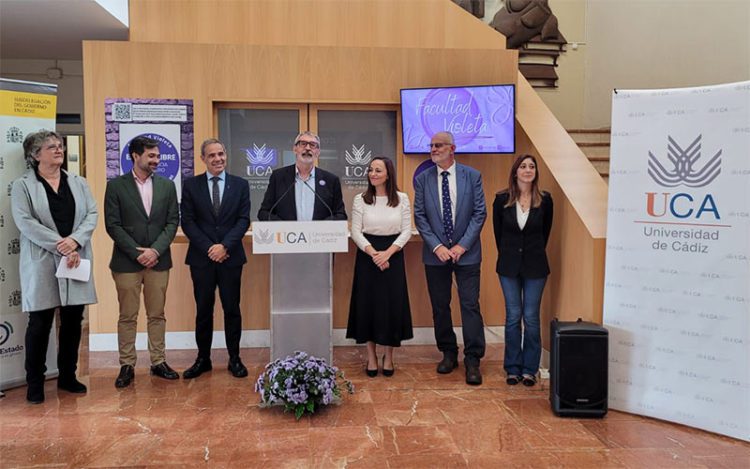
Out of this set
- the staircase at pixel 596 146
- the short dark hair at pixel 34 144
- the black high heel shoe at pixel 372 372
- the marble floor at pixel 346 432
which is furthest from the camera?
the staircase at pixel 596 146

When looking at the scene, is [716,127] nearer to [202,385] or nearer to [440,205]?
[440,205]

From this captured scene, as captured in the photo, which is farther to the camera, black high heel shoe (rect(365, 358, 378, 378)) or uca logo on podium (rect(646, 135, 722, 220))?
black high heel shoe (rect(365, 358, 378, 378))

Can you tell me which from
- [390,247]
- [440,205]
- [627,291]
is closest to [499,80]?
[440,205]

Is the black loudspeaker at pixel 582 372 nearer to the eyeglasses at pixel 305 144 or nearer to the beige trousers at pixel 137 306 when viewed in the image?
the eyeglasses at pixel 305 144

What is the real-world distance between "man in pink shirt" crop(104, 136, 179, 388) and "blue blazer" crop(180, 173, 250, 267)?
0.12m

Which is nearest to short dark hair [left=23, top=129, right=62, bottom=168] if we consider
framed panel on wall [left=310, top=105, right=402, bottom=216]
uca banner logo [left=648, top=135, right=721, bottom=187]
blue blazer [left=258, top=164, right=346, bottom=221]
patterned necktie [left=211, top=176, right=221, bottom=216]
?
patterned necktie [left=211, top=176, right=221, bottom=216]

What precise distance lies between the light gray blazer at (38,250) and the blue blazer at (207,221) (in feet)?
2.27

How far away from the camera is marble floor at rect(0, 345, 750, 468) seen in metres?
2.82

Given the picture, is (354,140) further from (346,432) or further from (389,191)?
(346,432)

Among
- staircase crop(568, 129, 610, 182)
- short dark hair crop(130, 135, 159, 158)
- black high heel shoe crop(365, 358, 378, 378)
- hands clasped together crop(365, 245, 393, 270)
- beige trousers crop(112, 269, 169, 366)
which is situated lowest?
black high heel shoe crop(365, 358, 378, 378)

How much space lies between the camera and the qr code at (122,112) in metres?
4.76

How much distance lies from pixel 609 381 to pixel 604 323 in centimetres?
36

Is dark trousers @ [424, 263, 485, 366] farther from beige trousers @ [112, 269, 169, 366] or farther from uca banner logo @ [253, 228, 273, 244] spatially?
beige trousers @ [112, 269, 169, 366]

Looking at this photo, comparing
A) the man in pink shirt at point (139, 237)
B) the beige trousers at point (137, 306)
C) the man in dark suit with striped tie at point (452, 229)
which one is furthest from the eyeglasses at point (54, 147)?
the man in dark suit with striped tie at point (452, 229)
